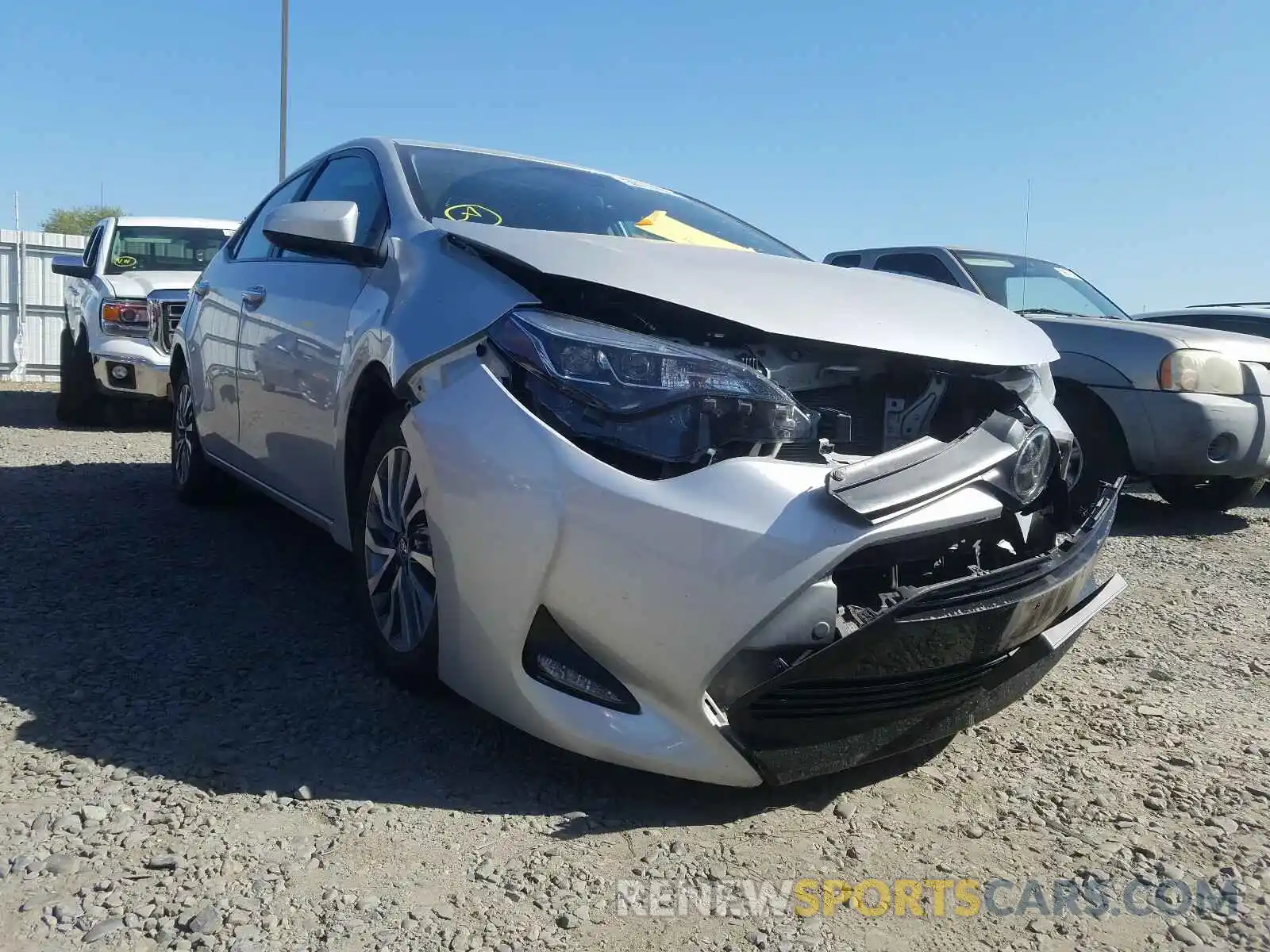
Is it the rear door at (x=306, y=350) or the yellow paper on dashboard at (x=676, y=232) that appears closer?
the rear door at (x=306, y=350)

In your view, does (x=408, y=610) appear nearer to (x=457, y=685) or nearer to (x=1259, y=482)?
(x=457, y=685)

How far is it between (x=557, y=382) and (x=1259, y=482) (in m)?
5.45

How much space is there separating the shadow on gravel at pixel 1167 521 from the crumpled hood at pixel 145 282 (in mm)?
6711

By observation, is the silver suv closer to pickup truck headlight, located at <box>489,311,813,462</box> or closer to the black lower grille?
the black lower grille

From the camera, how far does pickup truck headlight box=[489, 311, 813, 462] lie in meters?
2.34

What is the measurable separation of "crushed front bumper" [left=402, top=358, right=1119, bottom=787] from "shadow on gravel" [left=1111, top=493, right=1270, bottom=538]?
3966 millimetres

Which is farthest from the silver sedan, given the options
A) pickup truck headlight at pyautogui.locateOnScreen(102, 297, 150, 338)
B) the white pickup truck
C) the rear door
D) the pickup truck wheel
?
pickup truck headlight at pyautogui.locateOnScreen(102, 297, 150, 338)

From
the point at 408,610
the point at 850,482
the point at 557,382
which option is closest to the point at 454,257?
the point at 557,382

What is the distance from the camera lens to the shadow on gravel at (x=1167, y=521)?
240 inches

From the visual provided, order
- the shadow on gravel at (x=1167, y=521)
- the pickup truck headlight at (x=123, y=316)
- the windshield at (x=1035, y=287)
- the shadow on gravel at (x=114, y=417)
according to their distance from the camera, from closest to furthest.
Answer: the shadow on gravel at (x=1167, y=521)
the windshield at (x=1035, y=287)
the pickup truck headlight at (x=123, y=316)
the shadow on gravel at (x=114, y=417)

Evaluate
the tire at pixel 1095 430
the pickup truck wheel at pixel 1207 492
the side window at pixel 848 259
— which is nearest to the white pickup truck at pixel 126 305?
the side window at pixel 848 259

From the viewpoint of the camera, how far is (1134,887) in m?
2.29

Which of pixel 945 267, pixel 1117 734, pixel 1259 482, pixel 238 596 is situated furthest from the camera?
pixel 945 267

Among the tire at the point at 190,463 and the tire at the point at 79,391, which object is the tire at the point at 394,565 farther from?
the tire at the point at 79,391
